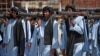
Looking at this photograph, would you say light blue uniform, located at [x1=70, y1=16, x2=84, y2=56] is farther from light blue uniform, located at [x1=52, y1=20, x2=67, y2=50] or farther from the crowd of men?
light blue uniform, located at [x1=52, y1=20, x2=67, y2=50]

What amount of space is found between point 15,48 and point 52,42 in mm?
956

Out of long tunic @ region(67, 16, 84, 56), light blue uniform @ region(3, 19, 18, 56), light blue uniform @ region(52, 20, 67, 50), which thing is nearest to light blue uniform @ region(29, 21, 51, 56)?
light blue uniform @ region(52, 20, 67, 50)

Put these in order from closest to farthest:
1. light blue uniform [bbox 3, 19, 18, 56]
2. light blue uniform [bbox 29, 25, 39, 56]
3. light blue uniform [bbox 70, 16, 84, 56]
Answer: light blue uniform [bbox 70, 16, 84, 56] < light blue uniform [bbox 29, 25, 39, 56] < light blue uniform [bbox 3, 19, 18, 56]

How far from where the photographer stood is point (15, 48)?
34.9 feet

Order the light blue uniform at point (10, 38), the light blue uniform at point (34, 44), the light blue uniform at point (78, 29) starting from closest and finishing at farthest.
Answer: the light blue uniform at point (78, 29) < the light blue uniform at point (34, 44) < the light blue uniform at point (10, 38)

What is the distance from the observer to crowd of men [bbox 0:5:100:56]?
10406 millimetres

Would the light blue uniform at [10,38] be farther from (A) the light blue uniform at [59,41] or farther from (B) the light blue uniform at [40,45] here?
(A) the light blue uniform at [59,41]

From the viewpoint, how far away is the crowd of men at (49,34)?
1041cm

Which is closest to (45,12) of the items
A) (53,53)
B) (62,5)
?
(53,53)

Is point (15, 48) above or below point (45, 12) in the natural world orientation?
below

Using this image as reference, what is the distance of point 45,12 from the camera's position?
10359mm

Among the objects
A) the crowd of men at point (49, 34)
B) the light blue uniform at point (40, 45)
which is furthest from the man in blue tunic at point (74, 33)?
the light blue uniform at point (40, 45)

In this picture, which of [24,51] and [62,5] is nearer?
[24,51]

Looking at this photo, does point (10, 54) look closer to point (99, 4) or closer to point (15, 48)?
point (15, 48)
